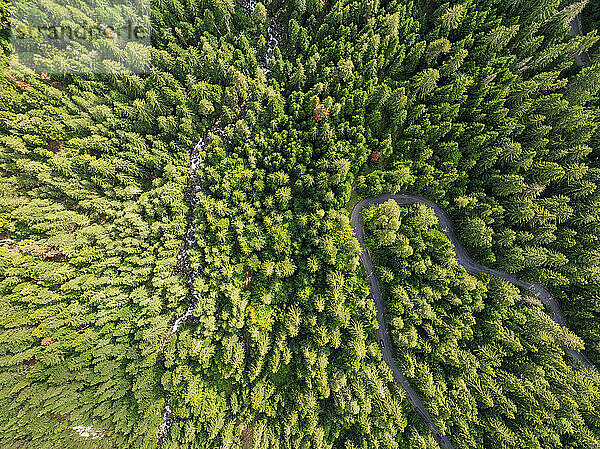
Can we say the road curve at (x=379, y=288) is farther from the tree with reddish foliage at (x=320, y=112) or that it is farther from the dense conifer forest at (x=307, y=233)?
the tree with reddish foliage at (x=320, y=112)

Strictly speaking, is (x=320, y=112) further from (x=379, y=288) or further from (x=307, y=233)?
(x=379, y=288)

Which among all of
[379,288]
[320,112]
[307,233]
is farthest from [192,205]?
[379,288]

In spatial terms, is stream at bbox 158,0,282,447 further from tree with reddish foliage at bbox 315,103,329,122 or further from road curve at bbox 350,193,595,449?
road curve at bbox 350,193,595,449

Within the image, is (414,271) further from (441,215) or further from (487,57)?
(487,57)

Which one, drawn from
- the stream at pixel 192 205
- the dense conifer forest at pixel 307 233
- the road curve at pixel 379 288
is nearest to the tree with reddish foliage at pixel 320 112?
the dense conifer forest at pixel 307 233

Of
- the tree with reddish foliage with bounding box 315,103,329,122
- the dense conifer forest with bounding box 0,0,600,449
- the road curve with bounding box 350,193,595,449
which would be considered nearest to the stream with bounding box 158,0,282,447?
the dense conifer forest with bounding box 0,0,600,449

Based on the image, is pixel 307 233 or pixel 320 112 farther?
pixel 320 112

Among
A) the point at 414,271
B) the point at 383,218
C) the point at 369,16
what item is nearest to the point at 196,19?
the point at 369,16
